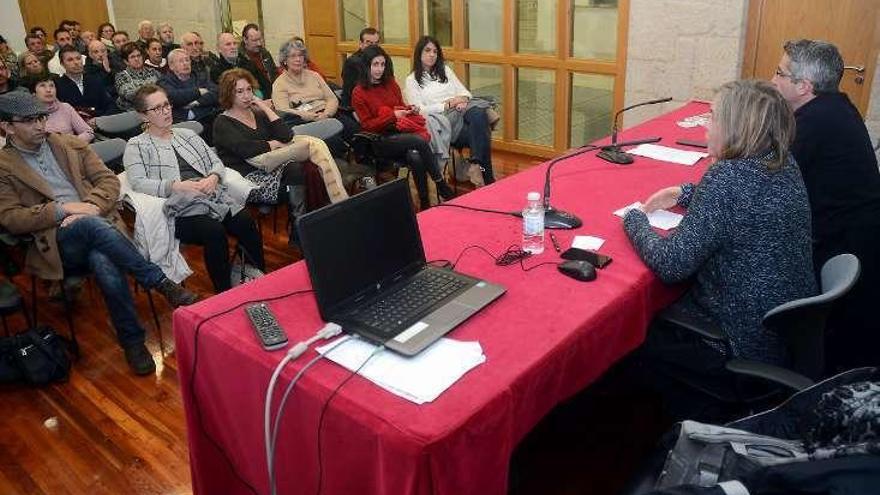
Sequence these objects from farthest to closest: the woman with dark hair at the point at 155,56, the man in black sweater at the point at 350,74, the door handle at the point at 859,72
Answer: the woman with dark hair at the point at 155,56 → the man in black sweater at the point at 350,74 → the door handle at the point at 859,72

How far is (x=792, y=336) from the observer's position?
6.18ft

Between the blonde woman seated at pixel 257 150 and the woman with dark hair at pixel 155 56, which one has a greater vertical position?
the woman with dark hair at pixel 155 56

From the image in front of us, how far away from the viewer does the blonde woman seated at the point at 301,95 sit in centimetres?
491

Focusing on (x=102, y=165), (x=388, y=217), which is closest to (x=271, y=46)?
(x=102, y=165)

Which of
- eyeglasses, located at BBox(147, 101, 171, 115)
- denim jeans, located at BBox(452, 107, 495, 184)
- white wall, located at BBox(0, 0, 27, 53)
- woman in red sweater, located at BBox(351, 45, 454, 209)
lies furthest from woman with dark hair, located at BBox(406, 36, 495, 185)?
white wall, located at BBox(0, 0, 27, 53)

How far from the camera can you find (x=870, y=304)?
8.69ft

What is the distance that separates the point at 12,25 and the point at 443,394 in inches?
376

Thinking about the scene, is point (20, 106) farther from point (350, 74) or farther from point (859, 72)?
point (859, 72)

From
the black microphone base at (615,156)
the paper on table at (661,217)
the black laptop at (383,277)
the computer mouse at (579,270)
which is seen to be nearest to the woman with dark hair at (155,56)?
the black microphone base at (615,156)

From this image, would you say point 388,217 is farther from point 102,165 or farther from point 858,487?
point 102,165

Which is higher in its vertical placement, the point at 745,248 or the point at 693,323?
the point at 745,248

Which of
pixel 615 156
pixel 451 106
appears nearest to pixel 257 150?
pixel 451 106

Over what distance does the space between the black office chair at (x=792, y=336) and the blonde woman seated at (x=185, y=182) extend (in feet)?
7.15

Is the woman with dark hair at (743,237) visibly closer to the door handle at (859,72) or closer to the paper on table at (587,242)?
the paper on table at (587,242)
